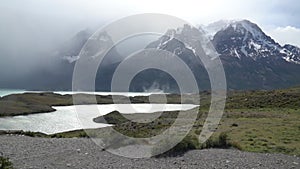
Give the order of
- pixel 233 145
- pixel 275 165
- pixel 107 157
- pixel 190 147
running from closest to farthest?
pixel 275 165 → pixel 107 157 → pixel 190 147 → pixel 233 145

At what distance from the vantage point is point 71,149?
2506 centimetres

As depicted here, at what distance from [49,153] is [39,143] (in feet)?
16.7

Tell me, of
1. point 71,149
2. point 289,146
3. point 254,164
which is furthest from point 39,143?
point 289,146

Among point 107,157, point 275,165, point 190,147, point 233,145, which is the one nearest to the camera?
point 275,165

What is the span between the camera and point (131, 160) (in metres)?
21.1

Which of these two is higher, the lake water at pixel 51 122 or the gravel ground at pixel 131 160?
the gravel ground at pixel 131 160

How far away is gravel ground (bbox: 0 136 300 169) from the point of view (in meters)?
19.8

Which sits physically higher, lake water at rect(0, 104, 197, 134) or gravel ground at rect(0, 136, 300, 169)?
gravel ground at rect(0, 136, 300, 169)

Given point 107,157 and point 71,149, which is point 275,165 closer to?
point 107,157

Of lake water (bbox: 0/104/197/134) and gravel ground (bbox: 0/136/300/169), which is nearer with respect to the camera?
gravel ground (bbox: 0/136/300/169)

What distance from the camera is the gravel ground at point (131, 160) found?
19844 mm

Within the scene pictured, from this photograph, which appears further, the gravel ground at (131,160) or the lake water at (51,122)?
the lake water at (51,122)

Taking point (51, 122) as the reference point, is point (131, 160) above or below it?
above

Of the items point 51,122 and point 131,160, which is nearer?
point 131,160
